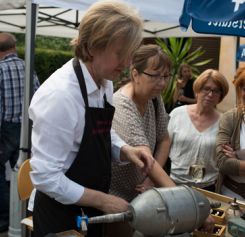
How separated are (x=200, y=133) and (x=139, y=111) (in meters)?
0.96

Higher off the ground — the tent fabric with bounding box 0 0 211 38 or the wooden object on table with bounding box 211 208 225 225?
the tent fabric with bounding box 0 0 211 38

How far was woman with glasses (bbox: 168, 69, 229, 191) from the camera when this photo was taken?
2.96 meters

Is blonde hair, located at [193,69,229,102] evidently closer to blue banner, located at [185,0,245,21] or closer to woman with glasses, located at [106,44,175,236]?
blue banner, located at [185,0,245,21]

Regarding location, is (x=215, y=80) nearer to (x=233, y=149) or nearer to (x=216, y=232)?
(x=233, y=149)

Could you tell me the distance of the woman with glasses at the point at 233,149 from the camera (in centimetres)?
260

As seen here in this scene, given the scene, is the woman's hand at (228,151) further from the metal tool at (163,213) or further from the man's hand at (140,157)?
the metal tool at (163,213)

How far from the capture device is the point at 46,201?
5.36 ft

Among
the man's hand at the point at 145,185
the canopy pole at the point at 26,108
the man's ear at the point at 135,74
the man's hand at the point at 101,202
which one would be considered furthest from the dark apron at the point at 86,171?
the canopy pole at the point at 26,108

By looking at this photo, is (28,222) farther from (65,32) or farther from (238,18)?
(65,32)

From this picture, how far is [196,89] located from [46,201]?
5.89 feet

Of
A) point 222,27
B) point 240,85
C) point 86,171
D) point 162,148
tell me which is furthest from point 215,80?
point 86,171

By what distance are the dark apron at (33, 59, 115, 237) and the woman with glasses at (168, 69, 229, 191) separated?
1360 millimetres

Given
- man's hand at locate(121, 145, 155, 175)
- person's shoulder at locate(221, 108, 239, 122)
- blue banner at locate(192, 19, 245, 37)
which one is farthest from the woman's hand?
man's hand at locate(121, 145, 155, 175)

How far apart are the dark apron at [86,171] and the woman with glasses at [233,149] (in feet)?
3.71
